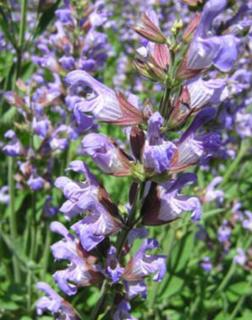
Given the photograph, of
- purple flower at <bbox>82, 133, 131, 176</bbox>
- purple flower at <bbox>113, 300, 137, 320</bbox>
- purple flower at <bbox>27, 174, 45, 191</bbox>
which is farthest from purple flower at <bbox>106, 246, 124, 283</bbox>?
purple flower at <bbox>27, 174, 45, 191</bbox>

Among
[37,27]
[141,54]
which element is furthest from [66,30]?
[141,54]

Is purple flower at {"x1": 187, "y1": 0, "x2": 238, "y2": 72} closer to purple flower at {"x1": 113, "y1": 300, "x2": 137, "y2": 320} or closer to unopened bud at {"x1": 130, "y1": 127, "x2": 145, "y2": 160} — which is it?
unopened bud at {"x1": 130, "y1": 127, "x2": 145, "y2": 160}

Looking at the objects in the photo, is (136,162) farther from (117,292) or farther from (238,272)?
(238,272)

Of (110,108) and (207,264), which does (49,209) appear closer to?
(207,264)

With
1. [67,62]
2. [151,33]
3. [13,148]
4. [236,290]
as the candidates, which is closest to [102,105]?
[151,33]

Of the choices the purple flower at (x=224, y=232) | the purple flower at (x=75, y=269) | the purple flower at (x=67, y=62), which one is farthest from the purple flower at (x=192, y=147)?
the purple flower at (x=224, y=232)
